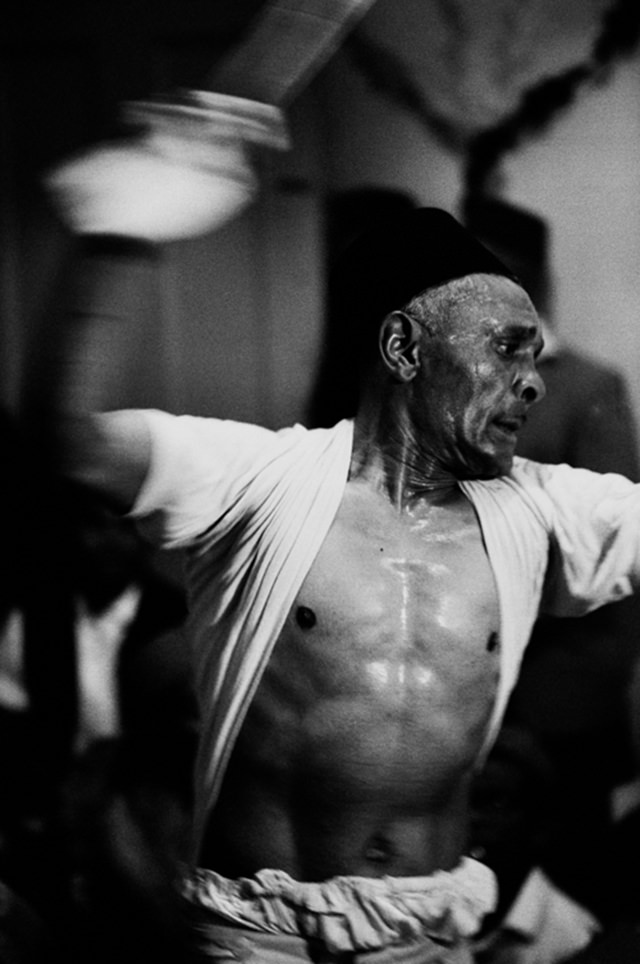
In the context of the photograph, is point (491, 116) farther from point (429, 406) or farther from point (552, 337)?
point (429, 406)

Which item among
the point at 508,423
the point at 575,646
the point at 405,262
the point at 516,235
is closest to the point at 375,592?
the point at 508,423

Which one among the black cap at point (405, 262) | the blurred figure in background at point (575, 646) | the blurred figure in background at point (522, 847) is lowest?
the blurred figure in background at point (522, 847)

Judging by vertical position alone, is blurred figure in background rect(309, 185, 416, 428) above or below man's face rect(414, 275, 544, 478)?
above

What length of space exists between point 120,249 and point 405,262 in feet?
0.99

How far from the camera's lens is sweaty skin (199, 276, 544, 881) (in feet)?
4.10

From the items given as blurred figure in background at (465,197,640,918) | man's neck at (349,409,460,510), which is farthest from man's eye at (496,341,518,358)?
blurred figure in background at (465,197,640,918)

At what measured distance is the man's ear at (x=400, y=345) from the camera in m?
1.27

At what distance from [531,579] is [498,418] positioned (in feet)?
0.60

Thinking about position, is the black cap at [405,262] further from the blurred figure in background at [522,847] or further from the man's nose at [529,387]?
the blurred figure in background at [522,847]

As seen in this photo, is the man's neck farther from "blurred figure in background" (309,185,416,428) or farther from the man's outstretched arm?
"blurred figure in background" (309,185,416,428)

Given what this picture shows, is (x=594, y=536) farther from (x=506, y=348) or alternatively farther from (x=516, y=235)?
(x=516, y=235)

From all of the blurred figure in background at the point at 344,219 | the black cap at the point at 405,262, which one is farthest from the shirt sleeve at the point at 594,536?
the blurred figure in background at the point at 344,219

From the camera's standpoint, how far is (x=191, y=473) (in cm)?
122

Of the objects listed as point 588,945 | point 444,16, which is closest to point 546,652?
point 588,945
